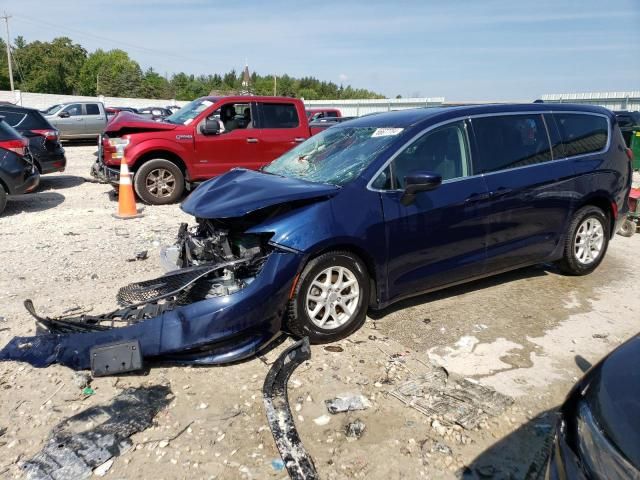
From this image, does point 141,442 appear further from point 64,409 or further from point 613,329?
point 613,329

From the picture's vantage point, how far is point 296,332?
3.89 m

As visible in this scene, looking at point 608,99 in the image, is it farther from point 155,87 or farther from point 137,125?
point 155,87

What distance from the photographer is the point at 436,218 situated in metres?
4.30

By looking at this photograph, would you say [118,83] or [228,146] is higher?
[118,83]

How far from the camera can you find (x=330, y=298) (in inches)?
156

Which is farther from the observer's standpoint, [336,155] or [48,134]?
[48,134]

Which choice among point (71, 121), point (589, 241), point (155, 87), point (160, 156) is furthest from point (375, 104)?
point (155, 87)

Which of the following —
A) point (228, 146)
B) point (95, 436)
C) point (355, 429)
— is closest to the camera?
point (95, 436)

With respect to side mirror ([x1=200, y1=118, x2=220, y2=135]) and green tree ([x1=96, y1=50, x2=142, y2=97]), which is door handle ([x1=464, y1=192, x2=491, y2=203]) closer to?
side mirror ([x1=200, y1=118, x2=220, y2=135])

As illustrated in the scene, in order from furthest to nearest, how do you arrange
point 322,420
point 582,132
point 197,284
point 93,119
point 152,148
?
point 93,119
point 152,148
point 582,132
point 197,284
point 322,420

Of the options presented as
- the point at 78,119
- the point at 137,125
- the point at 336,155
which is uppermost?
the point at 78,119

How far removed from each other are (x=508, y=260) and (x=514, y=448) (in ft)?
7.79

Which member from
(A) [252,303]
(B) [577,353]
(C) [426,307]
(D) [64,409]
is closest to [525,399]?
(B) [577,353]

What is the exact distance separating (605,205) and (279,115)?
637 cm
